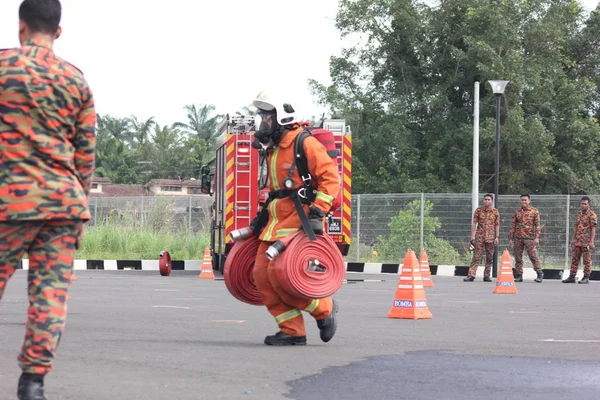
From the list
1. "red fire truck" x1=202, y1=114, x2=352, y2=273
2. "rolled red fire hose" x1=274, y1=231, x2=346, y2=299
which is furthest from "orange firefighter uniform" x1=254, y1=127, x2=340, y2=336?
"red fire truck" x1=202, y1=114, x2=352, y2=273

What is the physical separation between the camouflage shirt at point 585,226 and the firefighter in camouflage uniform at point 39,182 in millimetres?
19895

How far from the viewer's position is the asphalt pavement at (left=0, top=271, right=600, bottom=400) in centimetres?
670

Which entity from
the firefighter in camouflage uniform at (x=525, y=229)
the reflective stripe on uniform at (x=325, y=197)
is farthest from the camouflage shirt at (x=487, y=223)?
the reflective stripe on uniform at (x=325, y=197)

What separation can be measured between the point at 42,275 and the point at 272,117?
13.2ft

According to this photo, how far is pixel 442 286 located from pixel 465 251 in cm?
1007

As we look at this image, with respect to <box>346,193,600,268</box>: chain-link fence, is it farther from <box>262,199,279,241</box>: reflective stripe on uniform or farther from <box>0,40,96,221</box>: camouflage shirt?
<box>0,40,96,221</box>: camouflage shirt

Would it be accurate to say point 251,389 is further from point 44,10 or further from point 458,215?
point 458,215

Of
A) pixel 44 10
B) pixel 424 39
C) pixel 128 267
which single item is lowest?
pixel 128 267

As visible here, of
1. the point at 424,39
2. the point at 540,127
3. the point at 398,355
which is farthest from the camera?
the point at 424,39

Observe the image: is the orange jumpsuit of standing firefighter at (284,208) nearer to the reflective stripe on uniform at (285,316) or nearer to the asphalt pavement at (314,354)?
the reflective stripe on uniform at (285,316)

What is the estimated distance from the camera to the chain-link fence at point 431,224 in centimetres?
3134

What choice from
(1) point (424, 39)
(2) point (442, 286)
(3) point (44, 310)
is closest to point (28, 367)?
(3) point (44, 310)

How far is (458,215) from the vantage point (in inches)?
1264

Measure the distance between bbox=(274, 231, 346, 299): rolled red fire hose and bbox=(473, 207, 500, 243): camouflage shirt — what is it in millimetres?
15385
